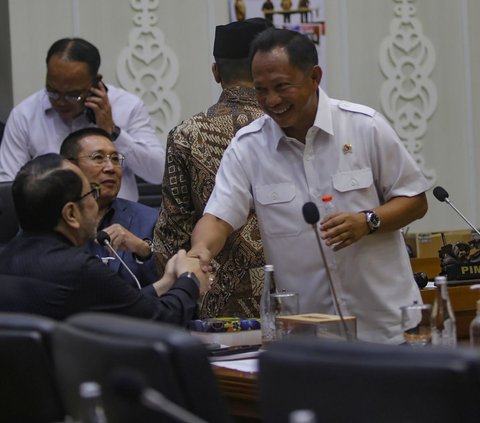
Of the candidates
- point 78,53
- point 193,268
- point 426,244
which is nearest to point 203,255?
point 193,268

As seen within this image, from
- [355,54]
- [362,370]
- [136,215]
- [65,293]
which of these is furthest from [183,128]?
[355,54]

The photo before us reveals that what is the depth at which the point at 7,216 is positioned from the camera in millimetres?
4383

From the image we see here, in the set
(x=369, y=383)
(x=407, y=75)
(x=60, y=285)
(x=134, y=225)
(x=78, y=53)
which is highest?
(x=78, y=53)

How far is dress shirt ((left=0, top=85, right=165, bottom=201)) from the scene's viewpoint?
4719 millimetres

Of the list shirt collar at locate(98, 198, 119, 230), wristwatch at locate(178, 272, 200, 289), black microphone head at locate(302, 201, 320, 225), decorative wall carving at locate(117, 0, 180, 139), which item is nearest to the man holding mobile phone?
shirt collar at locate(98, 198, 119, 230)

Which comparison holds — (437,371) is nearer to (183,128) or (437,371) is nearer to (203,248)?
(203,248)

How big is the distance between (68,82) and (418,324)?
232 centimetres

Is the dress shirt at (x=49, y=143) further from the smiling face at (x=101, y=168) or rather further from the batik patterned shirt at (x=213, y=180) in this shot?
the batik patterned shirt at (x=213, y=180)

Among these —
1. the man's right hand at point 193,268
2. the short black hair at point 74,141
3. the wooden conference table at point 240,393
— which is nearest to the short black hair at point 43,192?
the man's right hand at point 193,268

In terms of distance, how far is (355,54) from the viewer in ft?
22.4

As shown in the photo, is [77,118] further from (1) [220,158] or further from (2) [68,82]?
(1) [220,158]

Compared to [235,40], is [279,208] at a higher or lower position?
lower

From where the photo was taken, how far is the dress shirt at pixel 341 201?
3.14m

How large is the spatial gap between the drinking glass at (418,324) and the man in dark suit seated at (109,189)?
1.51 m
